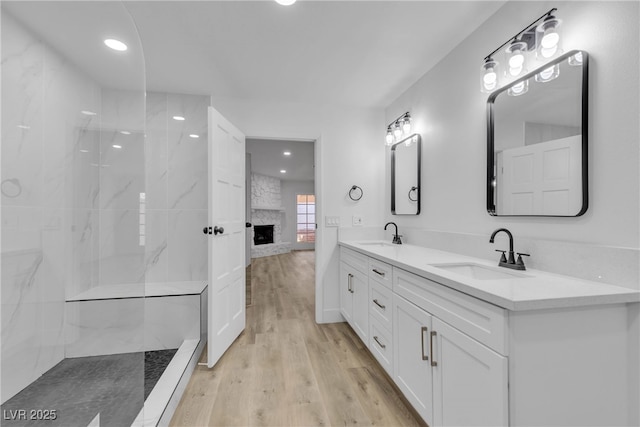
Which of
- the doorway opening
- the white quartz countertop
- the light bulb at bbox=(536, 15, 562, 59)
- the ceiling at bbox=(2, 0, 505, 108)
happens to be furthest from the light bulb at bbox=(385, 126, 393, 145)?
the doorway opening

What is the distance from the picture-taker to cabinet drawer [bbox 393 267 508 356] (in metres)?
0.96

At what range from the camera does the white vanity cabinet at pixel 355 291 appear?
88.7 inches

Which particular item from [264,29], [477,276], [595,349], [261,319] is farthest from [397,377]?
[264,29]

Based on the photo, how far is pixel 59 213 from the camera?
129 centimetres

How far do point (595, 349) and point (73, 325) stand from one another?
240 cm

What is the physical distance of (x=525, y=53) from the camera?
4.83 feet

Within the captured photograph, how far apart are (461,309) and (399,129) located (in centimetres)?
204

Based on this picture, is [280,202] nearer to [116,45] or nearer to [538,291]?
[116,45]

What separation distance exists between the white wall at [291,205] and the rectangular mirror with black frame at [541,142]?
7.84m

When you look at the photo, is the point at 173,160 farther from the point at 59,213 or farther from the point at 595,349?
the point at 595,349

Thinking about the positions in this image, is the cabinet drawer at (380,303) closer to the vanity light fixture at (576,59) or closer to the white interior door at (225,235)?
the white interior door at (225,235)

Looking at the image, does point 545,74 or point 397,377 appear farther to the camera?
point 397,377

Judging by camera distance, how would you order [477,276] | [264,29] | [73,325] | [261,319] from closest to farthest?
[73,325]
[477,276]
[264,29]
[261,319]

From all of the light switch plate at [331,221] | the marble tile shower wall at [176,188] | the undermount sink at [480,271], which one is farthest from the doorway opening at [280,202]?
the undermount sink at [480,271]
